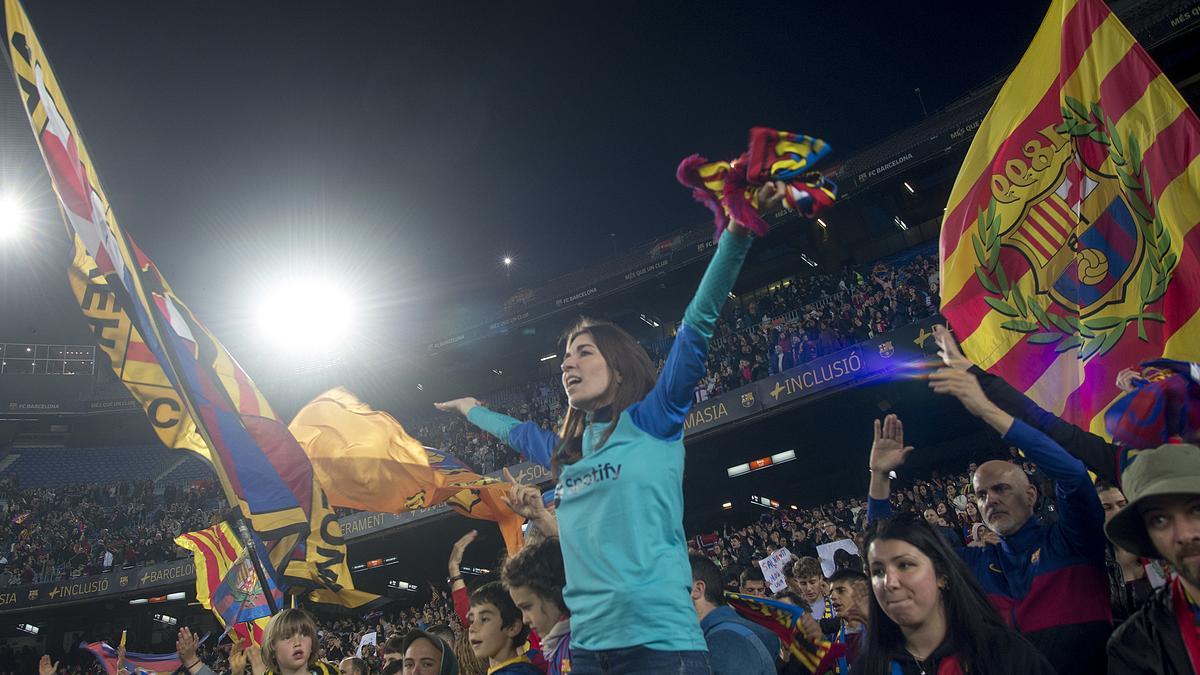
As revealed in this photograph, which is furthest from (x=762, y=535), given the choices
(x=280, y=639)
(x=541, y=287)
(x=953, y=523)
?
(x=541, y=287)

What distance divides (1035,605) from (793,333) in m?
16.6

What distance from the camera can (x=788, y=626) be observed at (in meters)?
4.73

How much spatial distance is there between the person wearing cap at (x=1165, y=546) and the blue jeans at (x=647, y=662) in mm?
1485

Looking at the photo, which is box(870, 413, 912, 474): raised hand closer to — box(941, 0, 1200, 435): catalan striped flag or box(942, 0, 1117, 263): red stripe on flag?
box(941, 0, 1200, 435): catalan striped flag

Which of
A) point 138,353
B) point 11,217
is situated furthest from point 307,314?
point 138,353

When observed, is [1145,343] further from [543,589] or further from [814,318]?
[814,318]

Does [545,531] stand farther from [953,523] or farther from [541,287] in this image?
[541,287]

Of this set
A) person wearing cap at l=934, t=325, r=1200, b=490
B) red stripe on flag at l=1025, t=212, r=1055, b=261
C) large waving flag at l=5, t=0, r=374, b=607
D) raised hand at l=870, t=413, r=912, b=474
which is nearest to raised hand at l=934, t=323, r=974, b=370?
person wearing cap at l=934, t=325, r=1200, b=490

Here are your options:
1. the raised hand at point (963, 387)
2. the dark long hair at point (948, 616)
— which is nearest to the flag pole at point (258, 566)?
the dark long hair at point (948, 616)

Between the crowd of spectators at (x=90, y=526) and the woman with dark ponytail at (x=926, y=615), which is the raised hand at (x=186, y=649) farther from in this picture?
the crowd of spectators at (x=90, y=526)

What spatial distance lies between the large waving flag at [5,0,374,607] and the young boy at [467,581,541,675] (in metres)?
1.71

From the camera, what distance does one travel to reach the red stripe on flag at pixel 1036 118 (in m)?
5.04

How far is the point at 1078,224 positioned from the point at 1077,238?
0.10m

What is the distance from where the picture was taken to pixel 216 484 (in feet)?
103
